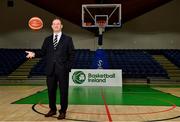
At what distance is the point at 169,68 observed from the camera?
61.4 ft

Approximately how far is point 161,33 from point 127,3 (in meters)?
5.04

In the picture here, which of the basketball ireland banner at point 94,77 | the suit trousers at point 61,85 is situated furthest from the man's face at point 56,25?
the basketball ireland banner at point 94,77

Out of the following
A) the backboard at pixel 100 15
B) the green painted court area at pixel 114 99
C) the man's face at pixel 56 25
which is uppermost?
the backboard at pixel 100 15

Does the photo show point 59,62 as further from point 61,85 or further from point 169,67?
point 169,67

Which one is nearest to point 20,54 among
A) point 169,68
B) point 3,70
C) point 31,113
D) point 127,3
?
point 3,70

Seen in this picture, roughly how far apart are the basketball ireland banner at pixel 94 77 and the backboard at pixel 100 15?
266 centimetres

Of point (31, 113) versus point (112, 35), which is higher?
point (112, 35)

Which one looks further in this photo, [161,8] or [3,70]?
[161,8]

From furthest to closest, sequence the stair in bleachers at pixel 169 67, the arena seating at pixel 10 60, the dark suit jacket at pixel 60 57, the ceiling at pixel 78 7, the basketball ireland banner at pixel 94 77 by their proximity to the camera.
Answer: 1. the arena seating at pixel 10 60
2. the ceiling at pixel 78 7
3. the stair in bleachers at pixel 169 67
4. the basketball ireland banner at pixel 94 77
5. the dark suit jacket at pixel 60 57

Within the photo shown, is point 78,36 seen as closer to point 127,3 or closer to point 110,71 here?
point 127,3

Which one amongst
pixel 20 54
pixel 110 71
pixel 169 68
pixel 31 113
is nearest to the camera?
pixel 31 113

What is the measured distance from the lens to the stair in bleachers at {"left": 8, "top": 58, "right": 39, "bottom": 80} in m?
16.9

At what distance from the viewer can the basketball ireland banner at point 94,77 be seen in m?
14.0

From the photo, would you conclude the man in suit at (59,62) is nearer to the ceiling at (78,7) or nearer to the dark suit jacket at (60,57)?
the dark suit jacket at (60,57)
